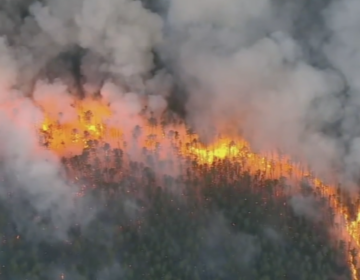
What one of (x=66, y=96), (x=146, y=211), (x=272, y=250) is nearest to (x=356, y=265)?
(x=272, y=250)

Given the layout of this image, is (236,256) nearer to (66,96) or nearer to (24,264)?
(24,264)

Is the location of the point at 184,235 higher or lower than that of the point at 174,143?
lower

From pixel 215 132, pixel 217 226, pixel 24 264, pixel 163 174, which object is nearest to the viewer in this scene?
pixel 24 264

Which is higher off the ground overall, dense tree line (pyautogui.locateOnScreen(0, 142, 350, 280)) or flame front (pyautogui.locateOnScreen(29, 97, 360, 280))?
flame front (pyautogui.locateOnScreen(29, 97, 360, 280))

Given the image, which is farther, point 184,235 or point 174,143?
point 174,143

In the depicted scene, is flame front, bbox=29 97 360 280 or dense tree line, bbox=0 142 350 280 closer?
dense tree line, bbox=0 142 350 280
